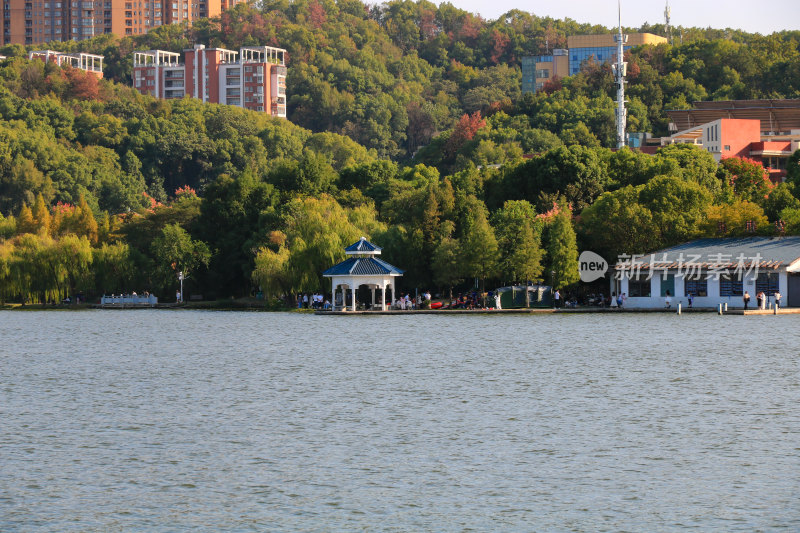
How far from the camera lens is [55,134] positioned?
12850 cm

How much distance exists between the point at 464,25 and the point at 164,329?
151 m

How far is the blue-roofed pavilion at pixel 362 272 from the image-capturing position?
61356 mm

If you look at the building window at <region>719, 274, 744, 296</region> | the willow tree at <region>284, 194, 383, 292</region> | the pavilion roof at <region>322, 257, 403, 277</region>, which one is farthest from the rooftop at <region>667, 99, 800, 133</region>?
the pavilion roof at <region>322, 257, 403, 277</region>

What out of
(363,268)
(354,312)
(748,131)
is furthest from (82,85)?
(363,268)

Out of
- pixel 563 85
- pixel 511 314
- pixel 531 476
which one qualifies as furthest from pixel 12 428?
pixel 563 85

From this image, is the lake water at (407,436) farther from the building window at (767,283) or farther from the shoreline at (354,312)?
the shoreline at (354,312)

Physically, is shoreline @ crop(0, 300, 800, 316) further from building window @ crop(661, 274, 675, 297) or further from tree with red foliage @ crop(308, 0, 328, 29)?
tree with red foliage @ crop(308, 0, 328, 29)

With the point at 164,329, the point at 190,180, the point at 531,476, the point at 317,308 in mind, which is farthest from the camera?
the point at 190,180

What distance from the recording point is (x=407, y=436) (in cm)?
2228

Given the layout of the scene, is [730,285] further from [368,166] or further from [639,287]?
[368,166]

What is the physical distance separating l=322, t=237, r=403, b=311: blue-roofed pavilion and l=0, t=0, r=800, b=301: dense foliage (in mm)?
2694

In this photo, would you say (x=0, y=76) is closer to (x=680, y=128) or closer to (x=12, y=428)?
(x=680, y=128)

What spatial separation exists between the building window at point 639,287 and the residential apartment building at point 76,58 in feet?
438

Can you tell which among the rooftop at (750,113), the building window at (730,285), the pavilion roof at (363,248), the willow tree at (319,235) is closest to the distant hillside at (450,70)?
the rooftop at (750,113)
